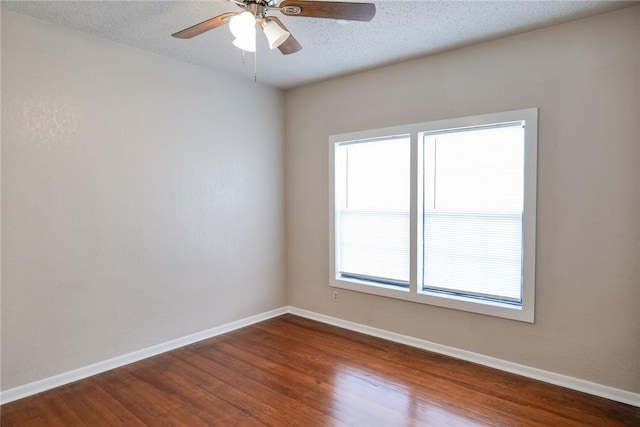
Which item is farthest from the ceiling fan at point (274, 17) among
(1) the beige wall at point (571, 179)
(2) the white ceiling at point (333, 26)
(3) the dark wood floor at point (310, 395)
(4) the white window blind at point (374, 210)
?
(3) the dark wood floor at point (310, 395)

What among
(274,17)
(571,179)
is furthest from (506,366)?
(274,17)

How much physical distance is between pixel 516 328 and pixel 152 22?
3.71 metres

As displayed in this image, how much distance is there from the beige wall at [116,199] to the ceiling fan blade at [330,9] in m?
1.93

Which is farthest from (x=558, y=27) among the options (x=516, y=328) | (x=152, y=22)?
(x=152, y=22)

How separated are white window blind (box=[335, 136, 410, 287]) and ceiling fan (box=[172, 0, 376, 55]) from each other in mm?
1880

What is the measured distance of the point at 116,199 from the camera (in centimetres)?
323

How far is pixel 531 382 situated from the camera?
9.68 ft

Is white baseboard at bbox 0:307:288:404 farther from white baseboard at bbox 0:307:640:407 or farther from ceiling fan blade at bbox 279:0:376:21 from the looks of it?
ceiling fan blade at bbox 279:0:376:21

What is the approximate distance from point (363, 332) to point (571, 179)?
2.39 meters

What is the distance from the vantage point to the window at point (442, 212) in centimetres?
310

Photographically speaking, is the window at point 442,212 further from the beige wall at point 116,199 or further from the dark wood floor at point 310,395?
the beige wall at point 116,199

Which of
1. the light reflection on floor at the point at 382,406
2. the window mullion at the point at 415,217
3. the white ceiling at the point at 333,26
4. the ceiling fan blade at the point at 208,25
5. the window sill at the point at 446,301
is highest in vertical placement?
the white ceiling at the point at 333,26

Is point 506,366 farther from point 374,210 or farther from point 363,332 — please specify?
point 374,210

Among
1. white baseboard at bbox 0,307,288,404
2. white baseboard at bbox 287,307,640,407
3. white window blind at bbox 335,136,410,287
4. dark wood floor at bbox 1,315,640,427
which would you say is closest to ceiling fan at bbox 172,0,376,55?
white window blind at bbox 335,136,410,287
